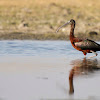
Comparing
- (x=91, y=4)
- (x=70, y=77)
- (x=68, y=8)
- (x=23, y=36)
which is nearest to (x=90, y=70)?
(x=70, y=77)

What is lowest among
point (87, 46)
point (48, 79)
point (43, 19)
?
point (43, 19)

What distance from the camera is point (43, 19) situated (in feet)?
120

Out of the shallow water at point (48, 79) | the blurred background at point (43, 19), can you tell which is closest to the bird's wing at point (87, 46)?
the shallow water at point (48, 79)

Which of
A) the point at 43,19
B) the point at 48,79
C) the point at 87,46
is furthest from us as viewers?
the point at 43,19

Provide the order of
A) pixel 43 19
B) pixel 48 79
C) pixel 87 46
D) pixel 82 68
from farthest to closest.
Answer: pixel 43 19
pixel 87 46
pixel 82 68
pixel 48 79

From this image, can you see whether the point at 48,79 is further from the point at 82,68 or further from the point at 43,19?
the point at 43,19

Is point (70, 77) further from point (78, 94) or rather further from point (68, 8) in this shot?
point (68, 8)

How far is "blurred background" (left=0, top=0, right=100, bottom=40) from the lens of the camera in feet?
98.3

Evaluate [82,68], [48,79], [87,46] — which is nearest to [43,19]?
[87,46]

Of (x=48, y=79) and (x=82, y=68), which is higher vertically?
(x=48, y=79)

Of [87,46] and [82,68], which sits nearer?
[82,68]

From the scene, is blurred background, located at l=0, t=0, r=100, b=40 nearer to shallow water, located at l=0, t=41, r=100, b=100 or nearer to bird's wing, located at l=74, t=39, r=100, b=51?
bird's wing, located at l=74, t=39, r=100, b=51

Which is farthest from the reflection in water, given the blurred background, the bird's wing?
the blurred background

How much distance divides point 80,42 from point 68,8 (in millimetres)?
26928
